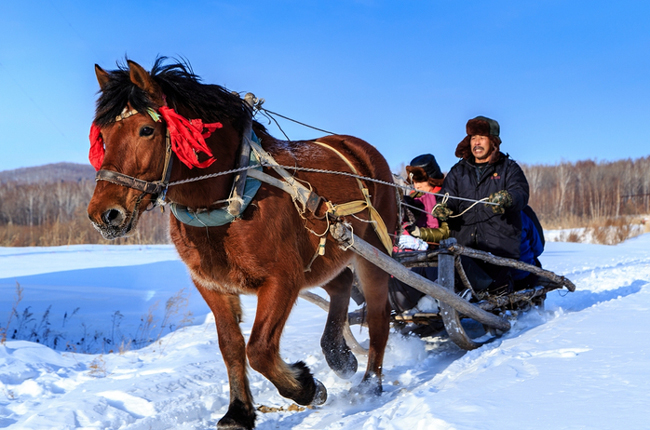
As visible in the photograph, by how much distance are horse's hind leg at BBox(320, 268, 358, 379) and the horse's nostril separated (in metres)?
2.22

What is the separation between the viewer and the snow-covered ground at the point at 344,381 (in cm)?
228

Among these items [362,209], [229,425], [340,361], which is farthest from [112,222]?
[340,361]

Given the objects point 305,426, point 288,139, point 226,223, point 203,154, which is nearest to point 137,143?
point 203,154

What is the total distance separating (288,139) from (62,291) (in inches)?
238

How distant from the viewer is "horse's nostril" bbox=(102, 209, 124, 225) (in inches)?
94.6

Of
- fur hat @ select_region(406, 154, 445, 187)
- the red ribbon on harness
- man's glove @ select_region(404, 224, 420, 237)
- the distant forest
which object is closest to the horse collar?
the red ribbon on harness

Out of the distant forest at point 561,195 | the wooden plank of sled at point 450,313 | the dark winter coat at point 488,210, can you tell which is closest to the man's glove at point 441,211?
the dark winter coat at point 488,210

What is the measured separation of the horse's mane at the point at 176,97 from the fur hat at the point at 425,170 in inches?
123

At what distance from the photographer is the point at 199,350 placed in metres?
5.05

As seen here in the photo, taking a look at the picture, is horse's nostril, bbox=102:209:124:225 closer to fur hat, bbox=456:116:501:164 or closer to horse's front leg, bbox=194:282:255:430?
horse's front leg, bbox=194:282:255:430

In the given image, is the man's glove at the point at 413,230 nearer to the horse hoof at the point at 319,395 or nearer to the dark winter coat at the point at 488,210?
the dark winter coat at the point at 488,210

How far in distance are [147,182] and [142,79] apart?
57cm

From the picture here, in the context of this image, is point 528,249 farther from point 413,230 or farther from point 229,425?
point 229,425

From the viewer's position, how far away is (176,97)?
2.87 meters
